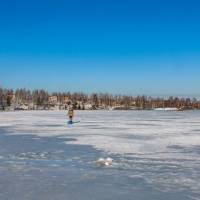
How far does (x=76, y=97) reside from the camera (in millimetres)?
181625

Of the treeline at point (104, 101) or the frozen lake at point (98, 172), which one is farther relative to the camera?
the treeline at point (104, 101)

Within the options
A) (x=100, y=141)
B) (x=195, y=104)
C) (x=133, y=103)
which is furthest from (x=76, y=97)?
(x=100, y=141)

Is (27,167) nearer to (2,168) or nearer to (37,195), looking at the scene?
(2,168)

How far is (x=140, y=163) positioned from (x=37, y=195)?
418 cm

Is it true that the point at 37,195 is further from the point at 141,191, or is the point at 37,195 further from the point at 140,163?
the point at 140,163

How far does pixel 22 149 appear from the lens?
1340 cm

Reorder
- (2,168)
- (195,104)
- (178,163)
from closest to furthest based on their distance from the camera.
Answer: (2,168) → (178,163) → (195,104)

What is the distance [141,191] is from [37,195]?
1883mm

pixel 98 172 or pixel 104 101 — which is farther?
pixel 104 101

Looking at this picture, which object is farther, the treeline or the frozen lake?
the treeline

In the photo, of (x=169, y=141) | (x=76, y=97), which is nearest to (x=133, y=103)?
(x=76, y=97)

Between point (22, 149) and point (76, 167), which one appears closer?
point (76, 167)

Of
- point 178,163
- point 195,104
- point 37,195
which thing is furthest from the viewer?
point 195,104

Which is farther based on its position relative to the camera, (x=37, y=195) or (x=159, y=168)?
(x=159, y=168)
